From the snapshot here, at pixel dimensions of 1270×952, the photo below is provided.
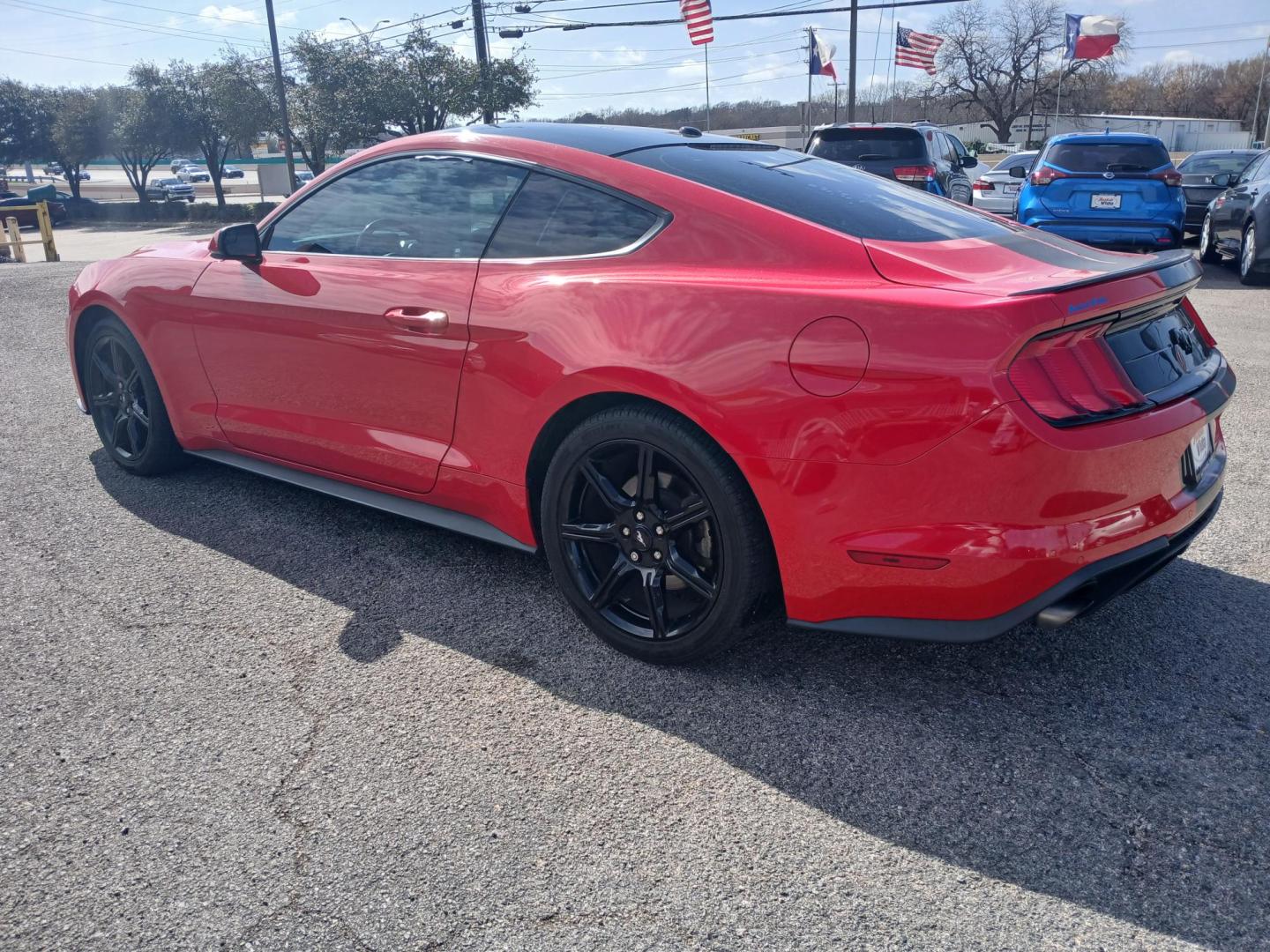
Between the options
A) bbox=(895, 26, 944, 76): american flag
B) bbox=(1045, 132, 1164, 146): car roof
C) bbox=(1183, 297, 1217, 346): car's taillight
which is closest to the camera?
bbox=(1183, 297, 1217, 346): car's taillight

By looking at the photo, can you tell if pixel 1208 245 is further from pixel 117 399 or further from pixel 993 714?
pixel 117 399

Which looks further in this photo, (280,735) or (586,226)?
(586,226)

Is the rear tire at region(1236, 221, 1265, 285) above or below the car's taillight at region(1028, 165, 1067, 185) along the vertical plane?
below

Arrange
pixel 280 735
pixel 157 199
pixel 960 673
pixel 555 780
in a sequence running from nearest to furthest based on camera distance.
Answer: pixel 555 780 < pixel 280 735 < pixel 960 673 < pixel 157 199

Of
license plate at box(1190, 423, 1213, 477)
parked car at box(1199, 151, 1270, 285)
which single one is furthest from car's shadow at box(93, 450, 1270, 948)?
parked car at box(1199, 151, 1270, 285)

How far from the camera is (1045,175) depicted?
36.2 feet

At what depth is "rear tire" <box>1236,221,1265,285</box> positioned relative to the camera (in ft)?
33.0

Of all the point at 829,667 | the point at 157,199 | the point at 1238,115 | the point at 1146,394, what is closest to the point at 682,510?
the point at 829,667

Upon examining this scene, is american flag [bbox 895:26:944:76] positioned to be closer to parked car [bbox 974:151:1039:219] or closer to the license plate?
parked car [bbox 974:151:1039:219]

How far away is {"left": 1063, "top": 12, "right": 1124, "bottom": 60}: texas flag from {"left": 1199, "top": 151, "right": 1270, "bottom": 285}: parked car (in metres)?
29.9

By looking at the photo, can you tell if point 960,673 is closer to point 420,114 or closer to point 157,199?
point 420,114

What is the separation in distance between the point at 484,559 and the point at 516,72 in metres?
33.7

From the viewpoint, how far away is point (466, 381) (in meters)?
3.06

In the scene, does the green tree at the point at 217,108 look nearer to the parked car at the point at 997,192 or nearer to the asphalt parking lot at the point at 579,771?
the parked car at the point at 997,192
